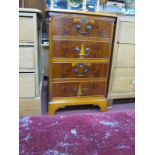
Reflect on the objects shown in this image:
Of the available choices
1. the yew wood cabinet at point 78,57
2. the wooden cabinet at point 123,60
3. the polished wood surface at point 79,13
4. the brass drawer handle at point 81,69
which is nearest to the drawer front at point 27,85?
the yew wood cabinet at point 78,57

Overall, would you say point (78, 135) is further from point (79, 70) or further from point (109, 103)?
point (109, 103)

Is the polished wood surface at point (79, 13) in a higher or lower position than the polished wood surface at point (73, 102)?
higher

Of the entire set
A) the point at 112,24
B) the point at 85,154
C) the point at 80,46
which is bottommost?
the point at 85,154

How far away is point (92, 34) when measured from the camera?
1.38 metres

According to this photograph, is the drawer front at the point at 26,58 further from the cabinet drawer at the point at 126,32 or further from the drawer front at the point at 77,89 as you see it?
the cabinet drawer at the point at 126,32

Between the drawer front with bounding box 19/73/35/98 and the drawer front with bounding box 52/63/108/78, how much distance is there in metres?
0.17

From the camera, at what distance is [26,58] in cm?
124

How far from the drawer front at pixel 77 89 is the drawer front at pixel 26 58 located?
0.25 metres

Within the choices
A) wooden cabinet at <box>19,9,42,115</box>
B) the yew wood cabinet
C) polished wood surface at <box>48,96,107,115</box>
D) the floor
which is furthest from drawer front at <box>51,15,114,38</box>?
the floor

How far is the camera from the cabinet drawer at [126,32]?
143 cm

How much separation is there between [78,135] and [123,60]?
0.93m
